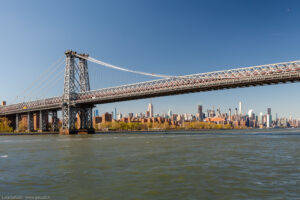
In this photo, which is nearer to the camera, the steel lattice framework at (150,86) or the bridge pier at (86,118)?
the steel lattice framework at (150,86)

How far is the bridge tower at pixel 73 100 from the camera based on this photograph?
68.2 meters

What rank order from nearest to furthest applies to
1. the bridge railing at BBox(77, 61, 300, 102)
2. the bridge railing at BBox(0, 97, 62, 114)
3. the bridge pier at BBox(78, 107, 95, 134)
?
1. the bridge railing at BBox(77, 61, 300, 102)
2. the bridge pier at BBox(78, 107, 95, 134)
3. the bridge railing at BBox(0, 97, 62, 114)

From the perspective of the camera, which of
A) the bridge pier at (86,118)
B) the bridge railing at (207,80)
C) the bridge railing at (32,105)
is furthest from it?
the bridge railing at (32,105)

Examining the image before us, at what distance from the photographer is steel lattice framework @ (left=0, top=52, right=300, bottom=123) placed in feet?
154

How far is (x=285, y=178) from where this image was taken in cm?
1077

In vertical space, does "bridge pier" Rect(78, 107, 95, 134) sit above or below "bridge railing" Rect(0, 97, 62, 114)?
below

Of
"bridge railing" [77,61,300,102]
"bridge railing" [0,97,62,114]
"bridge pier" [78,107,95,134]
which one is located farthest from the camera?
"bridge railing" [0,97,62,114]

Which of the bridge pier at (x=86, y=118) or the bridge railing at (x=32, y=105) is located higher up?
the bridge railing at (x=32, y=105)

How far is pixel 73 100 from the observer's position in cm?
6831

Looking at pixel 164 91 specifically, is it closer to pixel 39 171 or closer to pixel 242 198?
pixel 39 171

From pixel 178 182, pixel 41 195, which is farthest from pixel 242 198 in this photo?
pixel 41 195

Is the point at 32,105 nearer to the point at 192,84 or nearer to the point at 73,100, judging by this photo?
the point at 73,100

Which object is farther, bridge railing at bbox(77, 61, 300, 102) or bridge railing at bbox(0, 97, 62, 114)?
bridge railing at bbox(0, 97, 62, 114)

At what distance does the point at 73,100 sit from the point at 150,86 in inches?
776
